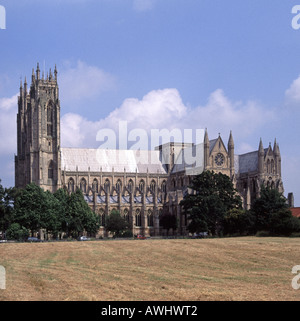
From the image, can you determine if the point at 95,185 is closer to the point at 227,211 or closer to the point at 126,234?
the point at 126,234

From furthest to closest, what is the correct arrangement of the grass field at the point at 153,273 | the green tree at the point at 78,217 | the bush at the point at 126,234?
1. the bush at the point at 126,234
2. the green tree at the point at 78,217
3. the grass field at the point at 153,273

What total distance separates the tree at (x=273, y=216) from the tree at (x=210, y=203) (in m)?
5.37

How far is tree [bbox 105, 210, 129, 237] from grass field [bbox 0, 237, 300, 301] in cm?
6136

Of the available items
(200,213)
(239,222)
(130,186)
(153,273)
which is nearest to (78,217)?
(200,213)

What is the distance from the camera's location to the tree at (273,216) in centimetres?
7669

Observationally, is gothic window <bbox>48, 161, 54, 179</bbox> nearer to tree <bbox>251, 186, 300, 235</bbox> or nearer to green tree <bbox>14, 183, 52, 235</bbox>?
green tree <bbox>14, 183, 52, 235</bbox>

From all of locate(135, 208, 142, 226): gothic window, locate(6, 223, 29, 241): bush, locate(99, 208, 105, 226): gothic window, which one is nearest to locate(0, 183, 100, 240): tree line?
locate(6, 223, 29, 241): bush

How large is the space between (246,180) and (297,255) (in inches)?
3598

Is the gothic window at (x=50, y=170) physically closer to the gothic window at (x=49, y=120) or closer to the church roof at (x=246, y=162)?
the gothic window at (x=49, y=120)

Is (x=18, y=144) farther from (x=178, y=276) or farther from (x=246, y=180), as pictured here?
(x=178, y=276)

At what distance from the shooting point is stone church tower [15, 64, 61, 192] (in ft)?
419

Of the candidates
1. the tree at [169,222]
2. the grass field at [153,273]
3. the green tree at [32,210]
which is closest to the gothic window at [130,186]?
the tree at [169,222]
